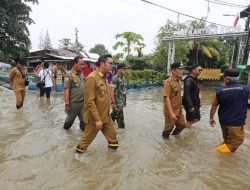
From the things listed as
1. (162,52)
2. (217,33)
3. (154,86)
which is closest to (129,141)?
(154,86)

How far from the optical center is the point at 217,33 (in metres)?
20.9

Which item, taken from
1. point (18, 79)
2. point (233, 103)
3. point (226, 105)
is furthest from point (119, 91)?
point (18, 79)

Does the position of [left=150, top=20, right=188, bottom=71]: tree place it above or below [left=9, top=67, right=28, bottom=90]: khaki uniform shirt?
above

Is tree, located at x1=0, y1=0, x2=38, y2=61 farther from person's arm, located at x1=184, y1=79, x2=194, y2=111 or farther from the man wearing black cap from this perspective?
the man wearing black cap

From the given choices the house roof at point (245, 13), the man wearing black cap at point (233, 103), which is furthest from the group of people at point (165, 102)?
the house roof at point (245, 13)

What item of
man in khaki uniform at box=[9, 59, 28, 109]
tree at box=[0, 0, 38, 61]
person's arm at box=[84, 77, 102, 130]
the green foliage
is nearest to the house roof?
the green foliage

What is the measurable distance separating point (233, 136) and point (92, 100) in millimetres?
2498

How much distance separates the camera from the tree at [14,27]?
22.8 metres

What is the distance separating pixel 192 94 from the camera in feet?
21.1

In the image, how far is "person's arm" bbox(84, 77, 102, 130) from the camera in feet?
14.5

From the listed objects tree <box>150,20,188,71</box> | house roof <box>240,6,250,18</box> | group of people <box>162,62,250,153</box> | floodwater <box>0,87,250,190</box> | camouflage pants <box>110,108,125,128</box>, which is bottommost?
floodwater <box>0,87,250,190</box>

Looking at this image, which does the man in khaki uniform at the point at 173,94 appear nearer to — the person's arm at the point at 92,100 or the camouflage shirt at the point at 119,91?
the camouflage shirt at the point at 119,91

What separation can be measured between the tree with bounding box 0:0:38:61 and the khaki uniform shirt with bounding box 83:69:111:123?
19841mm

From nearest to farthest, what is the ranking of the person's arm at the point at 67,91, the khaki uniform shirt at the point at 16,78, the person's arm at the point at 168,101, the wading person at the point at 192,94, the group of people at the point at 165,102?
the group of people at the point at 165,102 < the person's arm at the point at 168,101 < the person's arm at the point at 67,91 < the wading person at the point at 192,94 < the khaki uniform shirt at the point at 16,78
